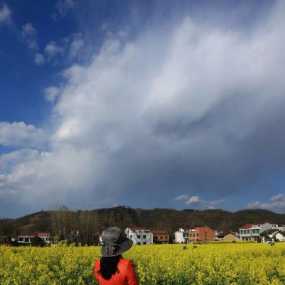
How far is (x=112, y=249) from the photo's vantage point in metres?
5.97

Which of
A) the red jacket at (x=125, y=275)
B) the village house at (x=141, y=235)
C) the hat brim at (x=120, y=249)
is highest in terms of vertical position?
the village house at (x=141, y=235)

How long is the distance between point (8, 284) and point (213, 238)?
132218 millimetres

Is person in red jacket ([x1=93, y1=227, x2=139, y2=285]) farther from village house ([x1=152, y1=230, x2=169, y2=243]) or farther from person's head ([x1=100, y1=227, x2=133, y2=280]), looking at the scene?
village house ([x1=152, y1=230, x2=169, y2=243])

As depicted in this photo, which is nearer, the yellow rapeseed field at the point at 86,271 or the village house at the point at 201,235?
the yellow rapeseed field at the point at 86,271

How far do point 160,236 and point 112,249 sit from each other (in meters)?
130

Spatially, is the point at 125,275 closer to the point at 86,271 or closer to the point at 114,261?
the point at 114,261

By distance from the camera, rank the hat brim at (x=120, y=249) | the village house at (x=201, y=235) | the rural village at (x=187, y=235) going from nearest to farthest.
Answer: the hat brim at (x=120, y=249)
the rural village at (x=187, y=235)
the village house at (x=201, y=235)

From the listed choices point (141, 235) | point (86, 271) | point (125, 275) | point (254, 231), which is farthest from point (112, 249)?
point (254, 231)

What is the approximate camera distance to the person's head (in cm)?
596

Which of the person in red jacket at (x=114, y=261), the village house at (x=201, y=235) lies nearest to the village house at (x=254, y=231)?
the village house at (x=201, y=235)

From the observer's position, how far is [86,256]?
13172 millimetres

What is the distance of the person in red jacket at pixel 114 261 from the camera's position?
5.81 metres

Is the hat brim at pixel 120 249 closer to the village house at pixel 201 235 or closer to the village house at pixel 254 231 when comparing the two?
the village house at pixel 201 235

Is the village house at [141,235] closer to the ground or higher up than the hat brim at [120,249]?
higher up
